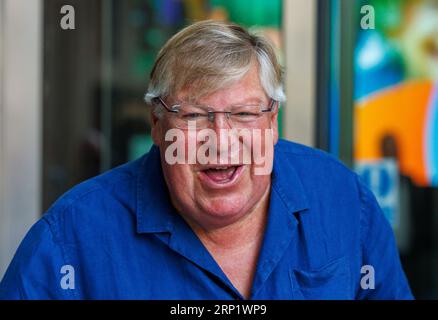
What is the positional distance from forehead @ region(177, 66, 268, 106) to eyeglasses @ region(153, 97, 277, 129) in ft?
0.04

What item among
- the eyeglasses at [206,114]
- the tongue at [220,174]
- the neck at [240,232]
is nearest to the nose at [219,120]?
the eyeglasses at [206,114]

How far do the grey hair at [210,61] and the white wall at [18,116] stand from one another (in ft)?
4.65

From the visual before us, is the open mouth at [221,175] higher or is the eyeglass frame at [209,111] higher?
the eyeglass frame at [209,111]

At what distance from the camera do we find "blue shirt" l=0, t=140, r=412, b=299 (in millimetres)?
1713

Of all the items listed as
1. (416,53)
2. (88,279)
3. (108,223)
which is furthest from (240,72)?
(416,53)

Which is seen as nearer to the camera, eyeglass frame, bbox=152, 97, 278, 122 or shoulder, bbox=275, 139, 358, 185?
eyeglass frame, bbox=152, 97, 278, 122

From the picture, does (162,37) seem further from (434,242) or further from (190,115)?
(190,115)

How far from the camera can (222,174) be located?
1723 millimetres

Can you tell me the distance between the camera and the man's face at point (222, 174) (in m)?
1.68

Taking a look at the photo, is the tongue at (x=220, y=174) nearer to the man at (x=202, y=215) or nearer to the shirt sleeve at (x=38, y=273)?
the man at (x=202, y=215)

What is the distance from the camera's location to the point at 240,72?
1.68 m

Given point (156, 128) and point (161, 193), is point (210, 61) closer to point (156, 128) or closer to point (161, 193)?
point (156, 128)

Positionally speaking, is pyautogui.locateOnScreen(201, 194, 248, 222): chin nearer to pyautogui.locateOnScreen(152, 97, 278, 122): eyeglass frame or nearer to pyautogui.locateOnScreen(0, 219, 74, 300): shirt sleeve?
pyautogui.locateOnScreen(152, 97, 278, 122): eyeglass frame

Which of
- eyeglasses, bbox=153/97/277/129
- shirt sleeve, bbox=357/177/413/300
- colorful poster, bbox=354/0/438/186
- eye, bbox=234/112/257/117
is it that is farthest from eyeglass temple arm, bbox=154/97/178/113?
colorful poster, bbox=354/0/438/186
